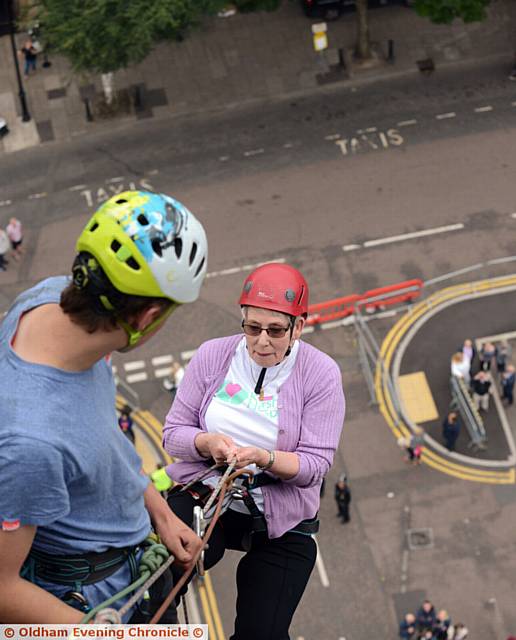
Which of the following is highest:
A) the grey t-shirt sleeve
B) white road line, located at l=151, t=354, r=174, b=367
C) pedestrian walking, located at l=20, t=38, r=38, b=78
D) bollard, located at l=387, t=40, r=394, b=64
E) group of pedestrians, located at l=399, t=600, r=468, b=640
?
the grey t-shirt sleeve

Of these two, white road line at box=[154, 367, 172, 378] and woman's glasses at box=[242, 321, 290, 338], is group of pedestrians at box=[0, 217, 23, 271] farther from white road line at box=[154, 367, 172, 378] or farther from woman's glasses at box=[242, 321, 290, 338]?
woman's glasses at box=[242, 321, 290, 338]

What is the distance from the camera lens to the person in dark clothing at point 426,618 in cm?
2844

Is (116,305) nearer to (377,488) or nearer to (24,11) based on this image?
(377,488)

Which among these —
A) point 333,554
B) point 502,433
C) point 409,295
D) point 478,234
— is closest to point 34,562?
point 333,554

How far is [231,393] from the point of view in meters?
11.0

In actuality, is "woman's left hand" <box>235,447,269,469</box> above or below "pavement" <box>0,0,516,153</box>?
above

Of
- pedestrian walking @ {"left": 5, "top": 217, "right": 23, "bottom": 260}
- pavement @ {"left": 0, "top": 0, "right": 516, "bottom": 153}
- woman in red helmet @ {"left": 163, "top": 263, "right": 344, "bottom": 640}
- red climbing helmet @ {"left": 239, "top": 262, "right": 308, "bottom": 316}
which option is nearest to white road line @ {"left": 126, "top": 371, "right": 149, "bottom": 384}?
pedestrian walking @ {"left": 5, "top": 217, "right": 23, "bottom": 260}

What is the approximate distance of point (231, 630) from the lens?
28.7m

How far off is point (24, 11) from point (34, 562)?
40.8m

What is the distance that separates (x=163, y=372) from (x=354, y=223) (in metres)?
10.1

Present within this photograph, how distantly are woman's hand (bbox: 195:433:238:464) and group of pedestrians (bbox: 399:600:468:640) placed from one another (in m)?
19.5

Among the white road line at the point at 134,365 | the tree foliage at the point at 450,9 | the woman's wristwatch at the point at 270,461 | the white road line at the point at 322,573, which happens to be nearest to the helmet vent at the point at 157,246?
the woman's wristwatch at the point at 270,461

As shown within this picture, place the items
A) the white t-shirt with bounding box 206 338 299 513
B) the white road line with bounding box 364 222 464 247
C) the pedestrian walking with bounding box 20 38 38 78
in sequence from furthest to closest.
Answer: the pedestrian walking with bounding box 20 38 38 78
the white road line with bounding box 364 222 464 247
the white t-shirt with bounding box 206 338 299 513

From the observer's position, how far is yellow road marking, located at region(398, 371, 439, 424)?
112 feet
